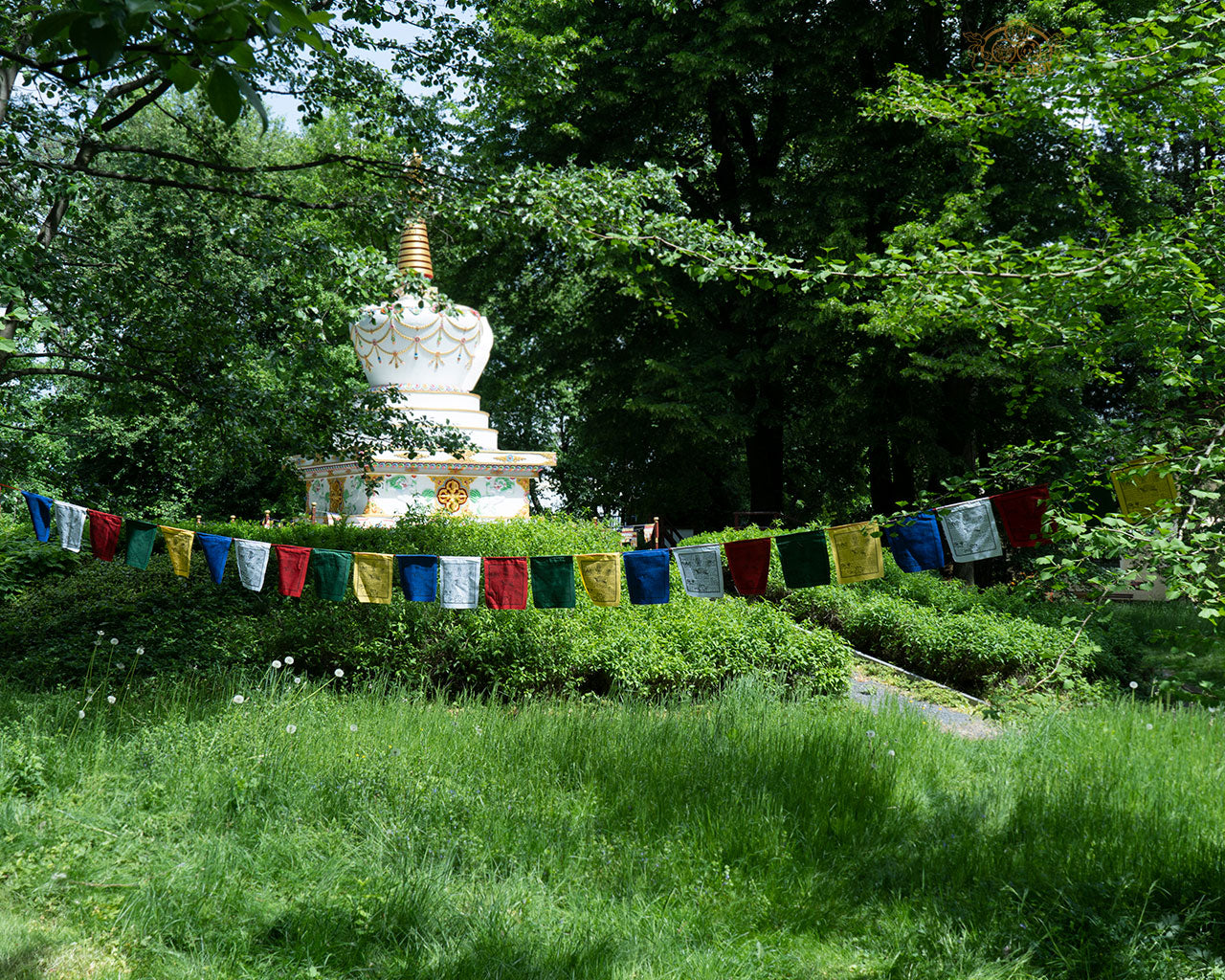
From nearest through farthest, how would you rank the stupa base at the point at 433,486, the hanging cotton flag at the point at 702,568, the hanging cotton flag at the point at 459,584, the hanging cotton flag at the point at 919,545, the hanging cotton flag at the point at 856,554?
the hanging cotton flag at the point at 919,545 < the hanging cotton flag at the point at 856,554 < the hanging cotton flag at the point at 702,568 < the hanging cotton flag at the point at 459,584 < the stupa base at the point at 433,486

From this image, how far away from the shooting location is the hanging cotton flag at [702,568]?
686 cm

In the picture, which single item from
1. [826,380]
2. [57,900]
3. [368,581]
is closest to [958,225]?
[826,380]

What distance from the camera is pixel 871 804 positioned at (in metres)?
5.28

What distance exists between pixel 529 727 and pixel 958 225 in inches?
386

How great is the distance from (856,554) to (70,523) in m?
6.86

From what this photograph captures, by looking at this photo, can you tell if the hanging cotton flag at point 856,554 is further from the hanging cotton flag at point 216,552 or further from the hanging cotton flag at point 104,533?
the hanging cotton flag at point 104,533

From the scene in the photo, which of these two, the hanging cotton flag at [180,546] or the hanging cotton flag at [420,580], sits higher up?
the hanging cotton flag at [180,546]

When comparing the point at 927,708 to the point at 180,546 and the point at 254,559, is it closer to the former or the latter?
the point at 254,559

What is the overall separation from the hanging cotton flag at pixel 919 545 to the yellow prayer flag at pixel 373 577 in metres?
3.89

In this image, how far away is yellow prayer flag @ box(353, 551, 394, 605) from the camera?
743cm

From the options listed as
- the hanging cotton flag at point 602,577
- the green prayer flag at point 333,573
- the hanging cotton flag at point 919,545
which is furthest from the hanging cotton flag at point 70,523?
the hanging cotton flag at point 919,545

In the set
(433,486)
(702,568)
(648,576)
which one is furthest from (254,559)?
(433,486)

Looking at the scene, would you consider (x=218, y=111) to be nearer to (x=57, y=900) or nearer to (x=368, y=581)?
(x=57, y=900)

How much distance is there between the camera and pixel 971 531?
19.9 ft
